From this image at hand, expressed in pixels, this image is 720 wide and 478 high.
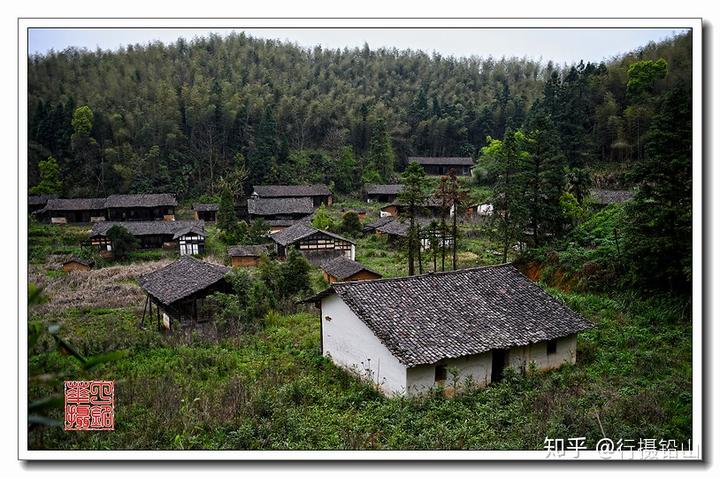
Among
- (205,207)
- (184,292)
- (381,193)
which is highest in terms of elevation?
(381,193)

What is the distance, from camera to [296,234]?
27.8 m

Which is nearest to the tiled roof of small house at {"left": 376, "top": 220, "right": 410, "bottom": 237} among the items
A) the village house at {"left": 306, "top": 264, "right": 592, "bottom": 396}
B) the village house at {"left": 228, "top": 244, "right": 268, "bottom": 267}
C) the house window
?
the village house at {"left": 228, "top": 244, "right": 268, "bottom": 267}

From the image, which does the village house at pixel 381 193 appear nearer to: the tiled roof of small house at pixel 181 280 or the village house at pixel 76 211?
the village house at pixel 76 211

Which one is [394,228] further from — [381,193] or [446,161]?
[446,161]

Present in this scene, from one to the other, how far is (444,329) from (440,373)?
2.90ft

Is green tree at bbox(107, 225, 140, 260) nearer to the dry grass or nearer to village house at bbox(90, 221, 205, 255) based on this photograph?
village house at bbox(90, 221, 205, 255)

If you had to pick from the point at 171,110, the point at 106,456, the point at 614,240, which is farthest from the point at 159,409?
the point at 171,110

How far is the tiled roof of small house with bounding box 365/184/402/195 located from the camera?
40531 mm

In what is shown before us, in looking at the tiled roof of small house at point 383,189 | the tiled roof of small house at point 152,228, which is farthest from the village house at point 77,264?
the tiled roof of small house at point 383,189

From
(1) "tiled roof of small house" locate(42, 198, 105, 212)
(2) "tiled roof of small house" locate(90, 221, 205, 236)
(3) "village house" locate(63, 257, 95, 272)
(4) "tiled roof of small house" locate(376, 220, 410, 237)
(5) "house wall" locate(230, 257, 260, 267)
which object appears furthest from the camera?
(1) "tiled roof of small house" locate(42, 198, 105, 212)

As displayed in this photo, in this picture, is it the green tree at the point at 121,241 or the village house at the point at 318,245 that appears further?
the village house at the point at 318,245

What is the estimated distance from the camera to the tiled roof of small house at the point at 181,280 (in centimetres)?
1502

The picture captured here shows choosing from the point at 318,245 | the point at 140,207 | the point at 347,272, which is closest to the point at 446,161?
the point at 318,245

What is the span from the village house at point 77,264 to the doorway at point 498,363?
18005 millimetres
